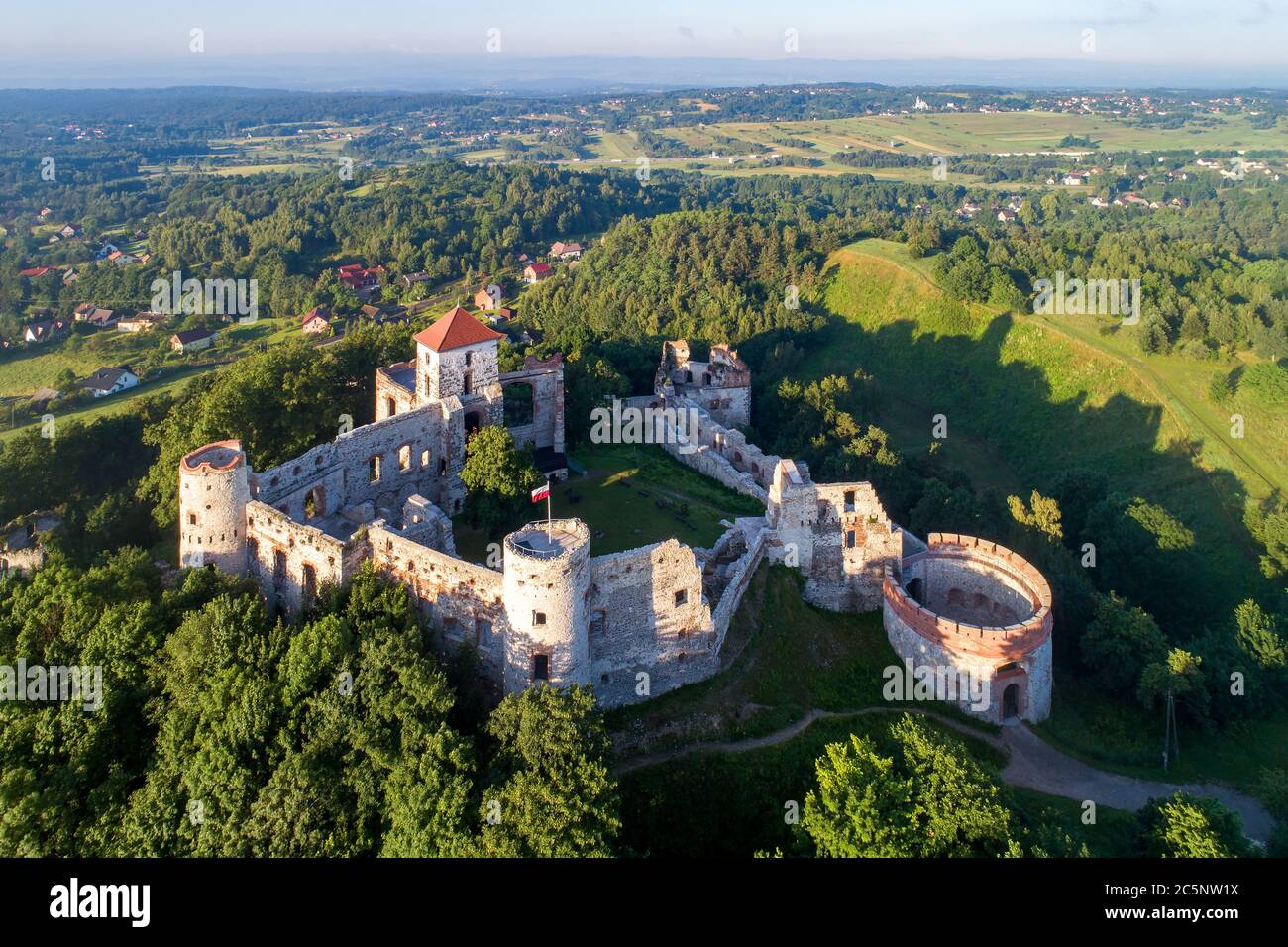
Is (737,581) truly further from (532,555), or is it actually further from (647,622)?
(532,555)

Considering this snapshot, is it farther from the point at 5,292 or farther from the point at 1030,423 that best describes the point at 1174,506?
the point at 5,292

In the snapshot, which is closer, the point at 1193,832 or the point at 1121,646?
the point at 1193,832

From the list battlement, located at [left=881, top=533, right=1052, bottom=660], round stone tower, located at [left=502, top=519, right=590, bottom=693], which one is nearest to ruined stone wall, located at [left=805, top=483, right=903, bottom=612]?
battlement, located at [left=881, top=533, right=1052, bottom=660]

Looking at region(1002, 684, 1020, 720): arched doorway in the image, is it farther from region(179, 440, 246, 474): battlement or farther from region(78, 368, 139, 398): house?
region(78, 368, 139, 398): house

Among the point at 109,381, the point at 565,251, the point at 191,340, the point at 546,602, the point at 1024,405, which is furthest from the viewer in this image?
the point at 565,251

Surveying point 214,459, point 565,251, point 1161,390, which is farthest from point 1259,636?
point 565,251
